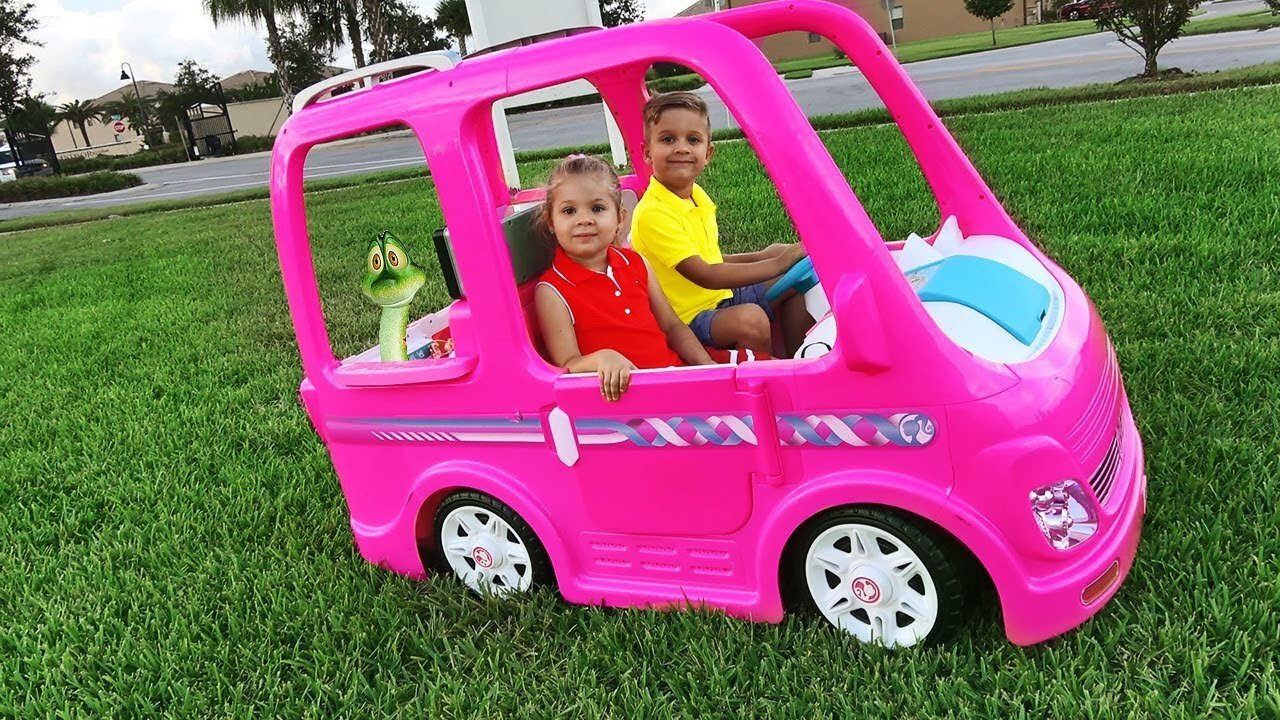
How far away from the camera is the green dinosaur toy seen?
2.52 metres

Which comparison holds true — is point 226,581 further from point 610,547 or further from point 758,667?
point 758,667

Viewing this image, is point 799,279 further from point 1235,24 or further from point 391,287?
point 1235,24

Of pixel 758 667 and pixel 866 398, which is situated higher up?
pixel 866 398

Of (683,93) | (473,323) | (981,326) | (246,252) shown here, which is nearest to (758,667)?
(981,326)

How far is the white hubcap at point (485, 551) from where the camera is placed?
236 cm

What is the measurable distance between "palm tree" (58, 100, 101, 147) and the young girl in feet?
234

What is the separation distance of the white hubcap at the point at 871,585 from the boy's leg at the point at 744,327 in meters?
0.69

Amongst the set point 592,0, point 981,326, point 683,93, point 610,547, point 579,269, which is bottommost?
point 610,547

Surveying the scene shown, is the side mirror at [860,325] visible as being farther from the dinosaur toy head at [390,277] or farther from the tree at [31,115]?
the tree at [31,115]

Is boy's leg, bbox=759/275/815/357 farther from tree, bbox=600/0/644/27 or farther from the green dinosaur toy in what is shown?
tree, bbox=600/0/644/27

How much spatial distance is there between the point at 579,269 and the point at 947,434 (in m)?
1.02

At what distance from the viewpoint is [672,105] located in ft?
8.21

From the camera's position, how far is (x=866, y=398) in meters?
1.74

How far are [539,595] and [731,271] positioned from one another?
1029 mm
